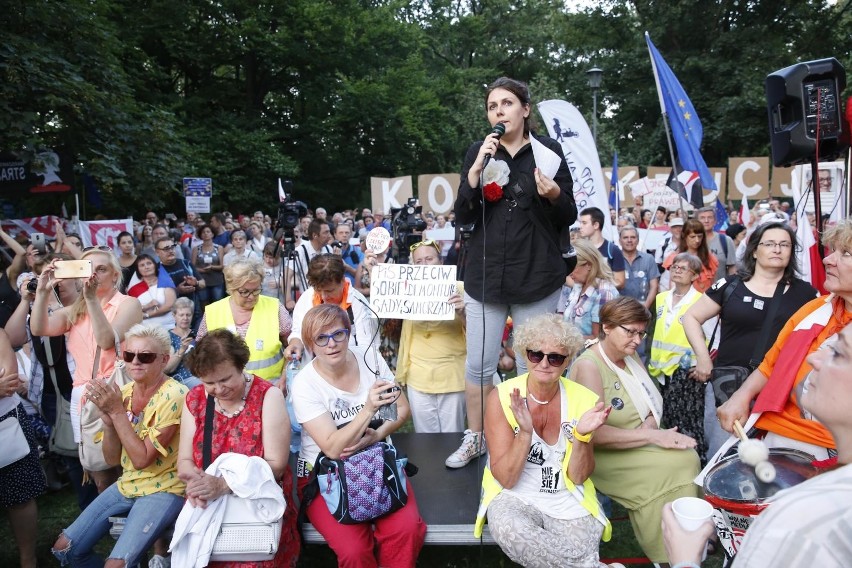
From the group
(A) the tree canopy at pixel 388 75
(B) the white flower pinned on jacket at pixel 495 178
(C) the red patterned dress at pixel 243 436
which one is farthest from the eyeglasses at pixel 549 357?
(A) the tree canopy at pixel 388 75

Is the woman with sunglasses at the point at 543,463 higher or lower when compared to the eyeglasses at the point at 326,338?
lower

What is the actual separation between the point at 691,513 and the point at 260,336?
2.95 metres

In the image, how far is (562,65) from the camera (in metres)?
32.6

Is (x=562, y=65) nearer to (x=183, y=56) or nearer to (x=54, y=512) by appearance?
(x=183, y=56)

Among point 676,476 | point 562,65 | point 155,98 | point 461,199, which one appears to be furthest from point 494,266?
point 562,65

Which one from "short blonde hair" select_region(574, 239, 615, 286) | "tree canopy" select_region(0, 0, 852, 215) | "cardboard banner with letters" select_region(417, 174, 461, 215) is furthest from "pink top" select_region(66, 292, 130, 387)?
"tree canopy" select_region(0, 0, 852, 215)

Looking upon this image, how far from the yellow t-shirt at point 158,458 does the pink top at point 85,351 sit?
25.5 inches

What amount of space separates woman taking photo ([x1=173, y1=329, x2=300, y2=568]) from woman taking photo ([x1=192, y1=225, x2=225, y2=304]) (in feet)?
19.4

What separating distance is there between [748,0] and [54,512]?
3005 centimetres

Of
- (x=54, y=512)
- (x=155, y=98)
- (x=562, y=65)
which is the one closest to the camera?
(x=54, y=512)

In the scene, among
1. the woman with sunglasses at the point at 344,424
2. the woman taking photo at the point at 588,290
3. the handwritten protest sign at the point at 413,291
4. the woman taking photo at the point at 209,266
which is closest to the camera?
the woman with sunglasses at the point at 344,424

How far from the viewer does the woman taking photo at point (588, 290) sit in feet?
15.6

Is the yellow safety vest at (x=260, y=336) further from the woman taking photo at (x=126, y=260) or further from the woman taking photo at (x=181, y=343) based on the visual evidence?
the woman taking photo at (x=126, y=260)

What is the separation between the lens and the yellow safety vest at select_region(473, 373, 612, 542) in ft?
9.29
